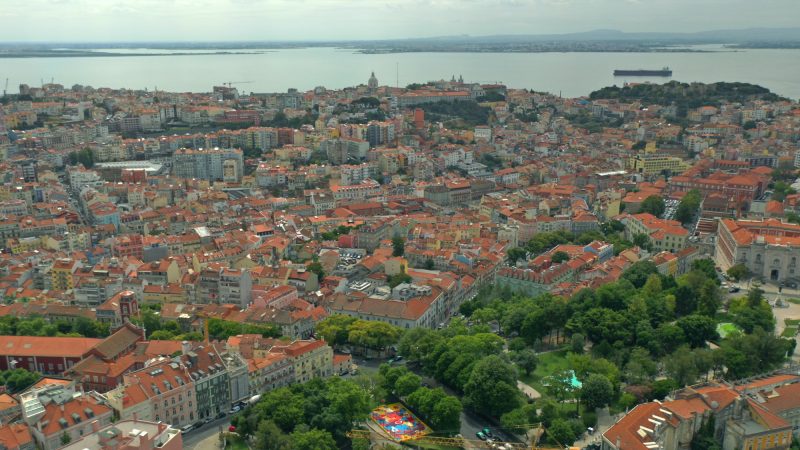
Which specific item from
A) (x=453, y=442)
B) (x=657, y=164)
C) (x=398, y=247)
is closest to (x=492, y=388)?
(x=453, y=442)

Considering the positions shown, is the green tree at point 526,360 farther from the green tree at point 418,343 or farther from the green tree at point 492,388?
the green tree at point 418,343

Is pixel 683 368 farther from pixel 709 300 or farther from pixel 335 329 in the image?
pixel 335 329

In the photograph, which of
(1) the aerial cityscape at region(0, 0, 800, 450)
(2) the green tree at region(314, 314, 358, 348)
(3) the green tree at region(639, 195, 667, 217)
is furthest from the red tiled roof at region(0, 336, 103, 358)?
(3) the green tree at region(639, 195, 667, 217)

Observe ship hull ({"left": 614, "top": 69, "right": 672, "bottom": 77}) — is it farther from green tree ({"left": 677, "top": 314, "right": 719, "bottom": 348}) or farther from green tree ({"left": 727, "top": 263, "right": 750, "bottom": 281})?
green tree ({"left": 677, "top": 314, "right": 719, "bottom": 348})

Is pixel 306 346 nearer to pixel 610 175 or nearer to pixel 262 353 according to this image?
pixel 262 353

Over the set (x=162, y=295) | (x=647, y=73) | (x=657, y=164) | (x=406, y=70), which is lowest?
(x=162, y=295)

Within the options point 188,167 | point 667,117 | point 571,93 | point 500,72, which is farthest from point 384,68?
point 188,167
